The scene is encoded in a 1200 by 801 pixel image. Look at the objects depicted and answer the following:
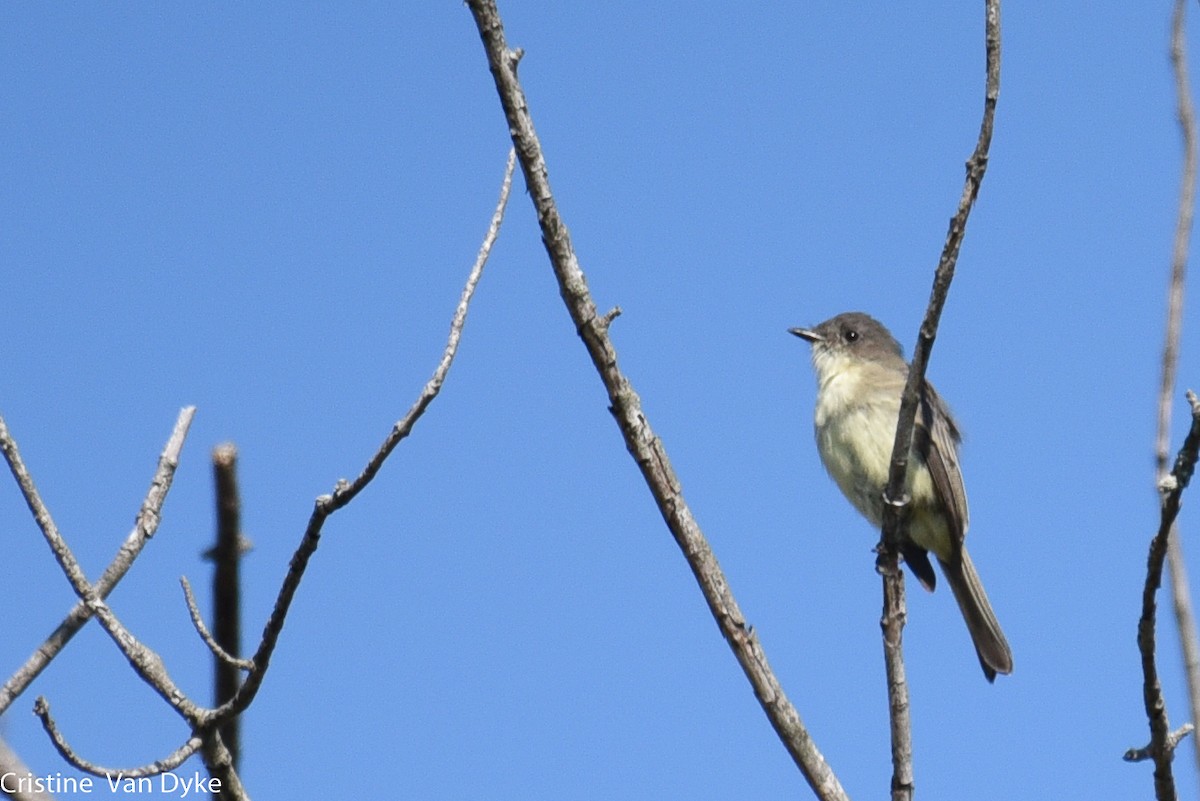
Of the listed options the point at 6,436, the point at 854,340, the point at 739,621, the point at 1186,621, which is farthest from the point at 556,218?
the point at 854,340

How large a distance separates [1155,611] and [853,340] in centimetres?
534

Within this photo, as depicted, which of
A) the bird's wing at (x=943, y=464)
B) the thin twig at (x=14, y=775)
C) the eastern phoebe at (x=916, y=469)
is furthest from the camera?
the eastern phoebe at (x=916, y=469)

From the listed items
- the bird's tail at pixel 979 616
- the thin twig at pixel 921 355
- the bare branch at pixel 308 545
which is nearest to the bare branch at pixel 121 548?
the bare branch at pixel 308 545

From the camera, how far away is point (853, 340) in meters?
8.35

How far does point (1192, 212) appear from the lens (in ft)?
10.2

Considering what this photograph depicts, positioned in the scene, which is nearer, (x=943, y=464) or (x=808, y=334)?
(x=943, y=464)

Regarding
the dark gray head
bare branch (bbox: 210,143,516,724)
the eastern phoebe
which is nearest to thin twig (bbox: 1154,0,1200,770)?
bare branch (bbox: 210,143,516,724)

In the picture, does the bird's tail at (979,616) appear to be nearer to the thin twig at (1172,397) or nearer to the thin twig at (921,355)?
the thin twig at (921,355)

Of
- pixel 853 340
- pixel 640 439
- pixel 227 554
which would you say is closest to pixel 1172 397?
pixel 640 439

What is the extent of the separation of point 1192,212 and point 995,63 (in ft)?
1.84

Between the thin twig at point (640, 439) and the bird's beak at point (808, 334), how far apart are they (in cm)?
526

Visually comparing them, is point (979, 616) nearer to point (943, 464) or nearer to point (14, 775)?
point (943, 464)

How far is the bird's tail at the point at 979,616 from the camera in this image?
7.24 meters

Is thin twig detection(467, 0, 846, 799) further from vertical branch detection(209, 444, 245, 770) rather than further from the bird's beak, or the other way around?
the bird's beak
